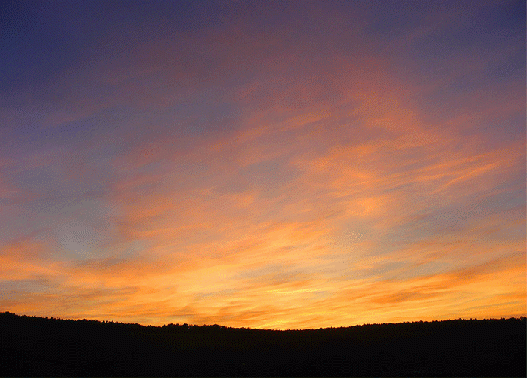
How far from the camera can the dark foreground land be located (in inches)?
1030

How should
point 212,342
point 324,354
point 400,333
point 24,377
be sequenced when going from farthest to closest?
point 400,333
point 212,342
point 324,354
point 24,377

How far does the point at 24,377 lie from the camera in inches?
915

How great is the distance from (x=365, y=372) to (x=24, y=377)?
60.9ft

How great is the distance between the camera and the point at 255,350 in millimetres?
31828

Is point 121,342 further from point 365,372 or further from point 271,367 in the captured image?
point 365,372

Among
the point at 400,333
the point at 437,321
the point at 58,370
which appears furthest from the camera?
the point at 437,321

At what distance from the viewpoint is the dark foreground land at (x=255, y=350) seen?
1030 inches

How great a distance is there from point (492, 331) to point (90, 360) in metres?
29.7

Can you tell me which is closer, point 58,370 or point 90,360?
point 58,370

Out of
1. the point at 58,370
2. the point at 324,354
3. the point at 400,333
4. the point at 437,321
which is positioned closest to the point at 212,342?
the point at 324,354

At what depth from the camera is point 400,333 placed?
37.0 metres

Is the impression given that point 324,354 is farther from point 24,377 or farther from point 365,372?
point 24,377

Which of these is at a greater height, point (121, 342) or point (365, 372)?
point (121, 342)

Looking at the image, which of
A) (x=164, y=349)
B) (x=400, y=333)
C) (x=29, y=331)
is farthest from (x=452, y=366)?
(x=29, y=331)
